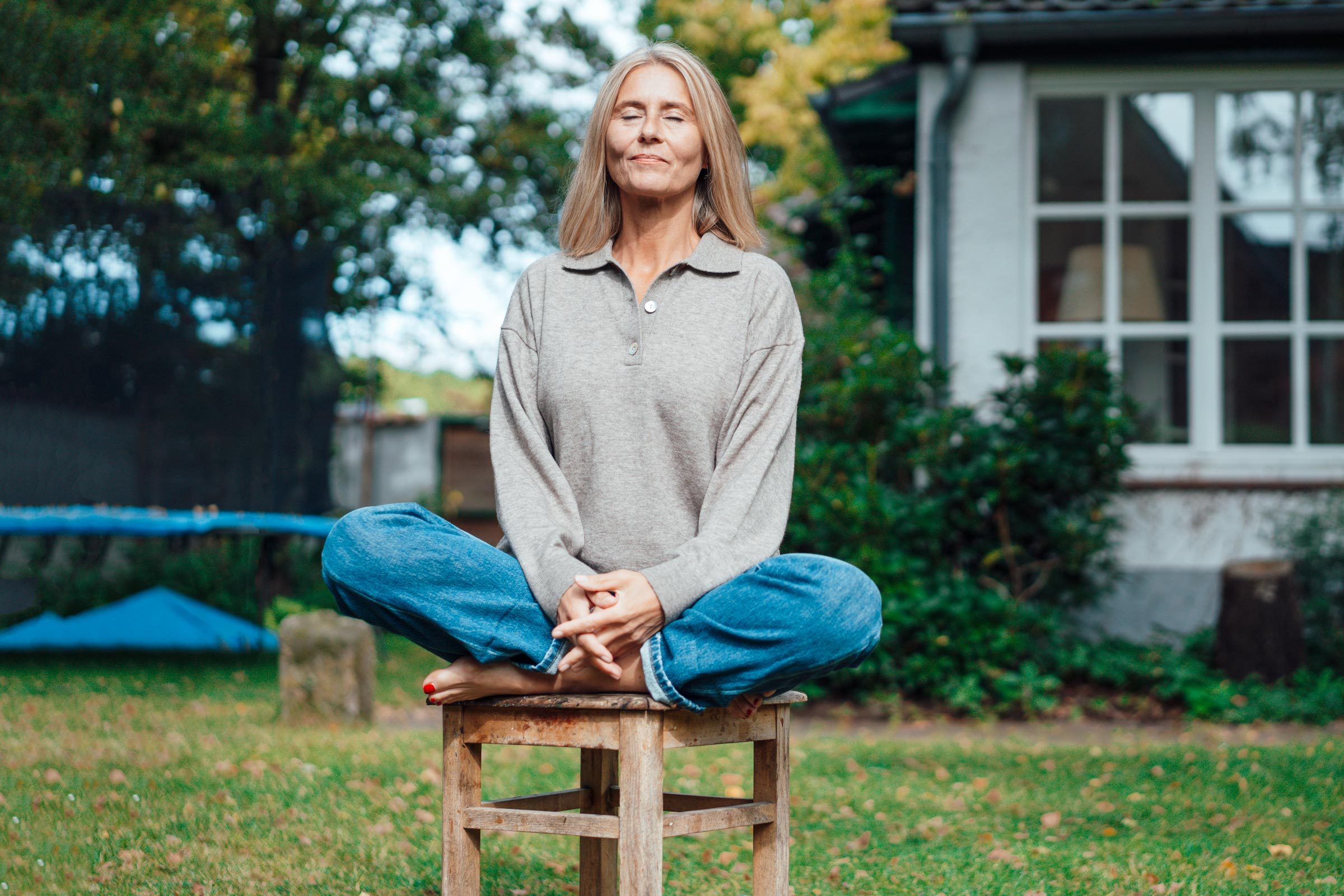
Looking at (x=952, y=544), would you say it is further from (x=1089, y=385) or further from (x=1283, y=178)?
(x=1283, y=178)

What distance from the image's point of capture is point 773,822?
2408 millimetres

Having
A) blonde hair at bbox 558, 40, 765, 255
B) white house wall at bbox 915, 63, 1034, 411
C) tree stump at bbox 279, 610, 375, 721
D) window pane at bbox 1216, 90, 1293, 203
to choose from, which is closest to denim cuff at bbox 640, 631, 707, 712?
blonde hair at bbox 558, 40, 765, 255

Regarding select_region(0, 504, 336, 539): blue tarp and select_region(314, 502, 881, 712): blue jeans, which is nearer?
select_region(314, 502, 881, 712): blue jeans

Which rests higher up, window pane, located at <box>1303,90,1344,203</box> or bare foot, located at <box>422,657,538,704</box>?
window pane, located at <box>1303,90,1344,203</box>

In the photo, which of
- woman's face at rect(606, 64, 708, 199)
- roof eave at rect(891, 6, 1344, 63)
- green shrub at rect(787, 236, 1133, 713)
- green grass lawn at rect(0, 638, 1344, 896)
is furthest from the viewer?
roof eave at rect(891, 6, 1344, 63)

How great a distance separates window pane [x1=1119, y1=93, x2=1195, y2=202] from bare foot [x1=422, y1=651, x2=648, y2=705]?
236 inches

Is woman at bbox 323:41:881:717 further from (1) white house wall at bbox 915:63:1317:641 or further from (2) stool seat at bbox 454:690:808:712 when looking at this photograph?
(1) white house wall at bbox 915:63:1317:641

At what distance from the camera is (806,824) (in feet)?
13.0

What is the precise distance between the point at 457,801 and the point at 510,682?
0.26 meters

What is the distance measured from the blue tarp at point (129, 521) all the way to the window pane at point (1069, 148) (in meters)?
4.39

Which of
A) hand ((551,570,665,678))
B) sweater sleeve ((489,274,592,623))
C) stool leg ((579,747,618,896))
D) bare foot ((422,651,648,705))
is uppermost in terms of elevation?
sweater sleeve ((489,274,592,623))

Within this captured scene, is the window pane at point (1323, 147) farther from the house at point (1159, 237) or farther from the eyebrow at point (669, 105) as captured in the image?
the eyebrow at point (669, 105)

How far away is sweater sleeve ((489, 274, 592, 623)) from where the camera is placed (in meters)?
2.27

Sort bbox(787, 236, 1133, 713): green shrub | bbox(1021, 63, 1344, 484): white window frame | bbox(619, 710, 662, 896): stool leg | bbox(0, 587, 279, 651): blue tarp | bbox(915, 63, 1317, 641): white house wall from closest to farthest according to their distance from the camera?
bbox(619, 710, 662, 896): stool leg
bbox(787, 236, 1133, 713): green shrub
bbox(915, 63, 1317, 641): white house wall
bbox(1021, 63, 1344, 484): white window frame
bbox(0, 587, 279, 651): blue tarp
